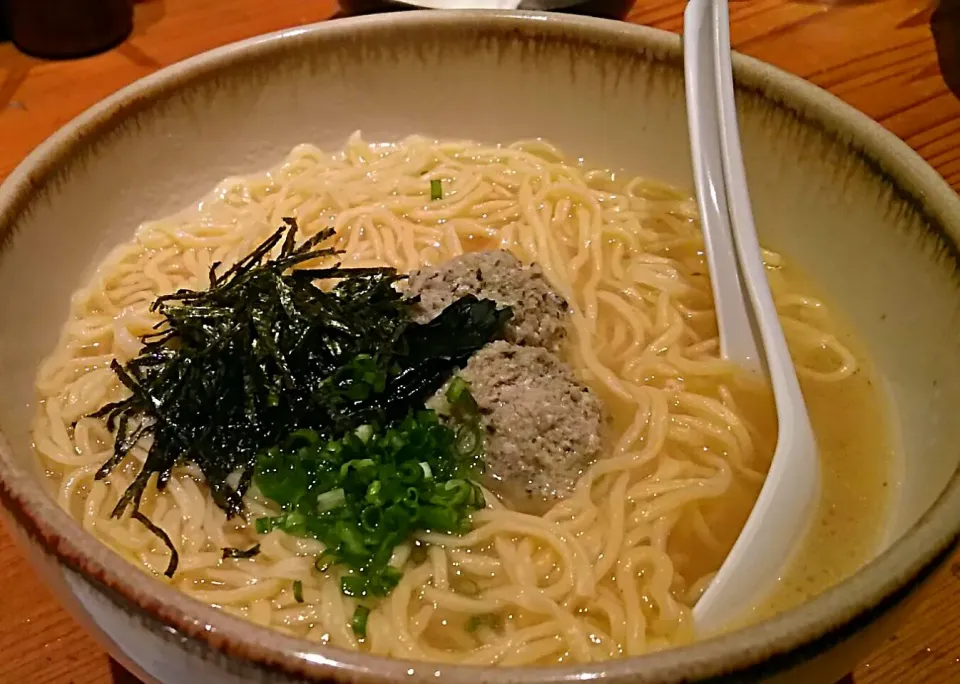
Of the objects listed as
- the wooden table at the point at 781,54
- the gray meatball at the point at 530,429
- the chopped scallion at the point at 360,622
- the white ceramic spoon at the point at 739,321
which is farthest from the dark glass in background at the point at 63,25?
the chopped scallion at the point at 360,622

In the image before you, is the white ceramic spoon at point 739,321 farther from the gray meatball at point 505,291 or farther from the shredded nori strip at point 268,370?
the shredded nori strip at point 268,370

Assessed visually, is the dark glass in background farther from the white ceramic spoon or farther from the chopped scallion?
the chopped scallion

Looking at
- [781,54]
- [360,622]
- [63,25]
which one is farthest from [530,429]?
[63,25]

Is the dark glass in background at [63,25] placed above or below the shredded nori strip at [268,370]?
above

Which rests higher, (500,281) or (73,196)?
(73,196)

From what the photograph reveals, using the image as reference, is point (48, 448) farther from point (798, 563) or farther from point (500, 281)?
point (798, 563)

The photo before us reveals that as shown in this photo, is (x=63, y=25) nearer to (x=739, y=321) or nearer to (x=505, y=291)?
(x=505, y=291)

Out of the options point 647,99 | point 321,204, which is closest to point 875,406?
point 647,99
